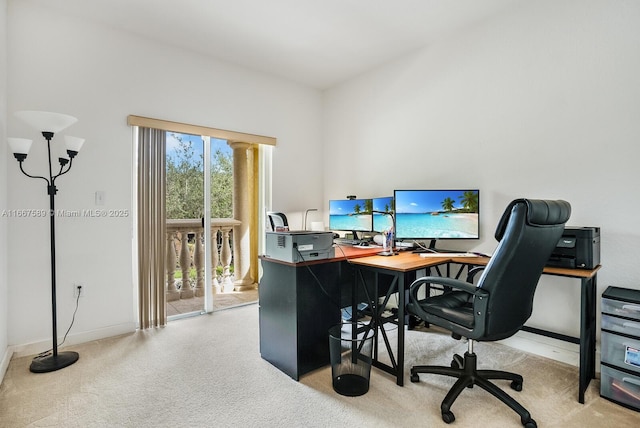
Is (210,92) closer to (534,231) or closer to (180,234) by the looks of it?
(180,234)

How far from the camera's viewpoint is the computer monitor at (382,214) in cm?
312

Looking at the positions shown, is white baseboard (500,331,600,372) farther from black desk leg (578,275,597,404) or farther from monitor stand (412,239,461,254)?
monitor stand (412,239,461,254)

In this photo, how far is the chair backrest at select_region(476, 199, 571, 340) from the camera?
1540mm

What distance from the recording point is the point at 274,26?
2893 millimetres

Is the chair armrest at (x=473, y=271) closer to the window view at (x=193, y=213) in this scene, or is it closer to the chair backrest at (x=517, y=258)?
the chair backrest at (x=517, y=258)

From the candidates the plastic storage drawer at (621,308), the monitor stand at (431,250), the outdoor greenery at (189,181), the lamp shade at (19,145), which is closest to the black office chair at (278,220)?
the outdoor greenery at (189,181)

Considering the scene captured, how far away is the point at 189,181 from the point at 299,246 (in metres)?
1.92

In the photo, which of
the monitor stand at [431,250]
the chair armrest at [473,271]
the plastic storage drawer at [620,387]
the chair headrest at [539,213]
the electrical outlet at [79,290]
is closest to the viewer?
the chair headrest at [539,213]

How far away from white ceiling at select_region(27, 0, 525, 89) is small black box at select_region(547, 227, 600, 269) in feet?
6.14

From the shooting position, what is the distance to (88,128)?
2.75 m

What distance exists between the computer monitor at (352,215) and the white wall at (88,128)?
5.13 feet

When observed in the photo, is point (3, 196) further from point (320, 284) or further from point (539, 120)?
point (539, 120)

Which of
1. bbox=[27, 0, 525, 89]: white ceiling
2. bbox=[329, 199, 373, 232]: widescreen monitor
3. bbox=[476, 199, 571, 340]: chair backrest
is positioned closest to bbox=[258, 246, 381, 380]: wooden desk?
bbox=[476, 199, 571, 340]: chair backrest

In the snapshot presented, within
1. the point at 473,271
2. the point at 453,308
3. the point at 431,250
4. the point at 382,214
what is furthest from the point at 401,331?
the point at 382,214
